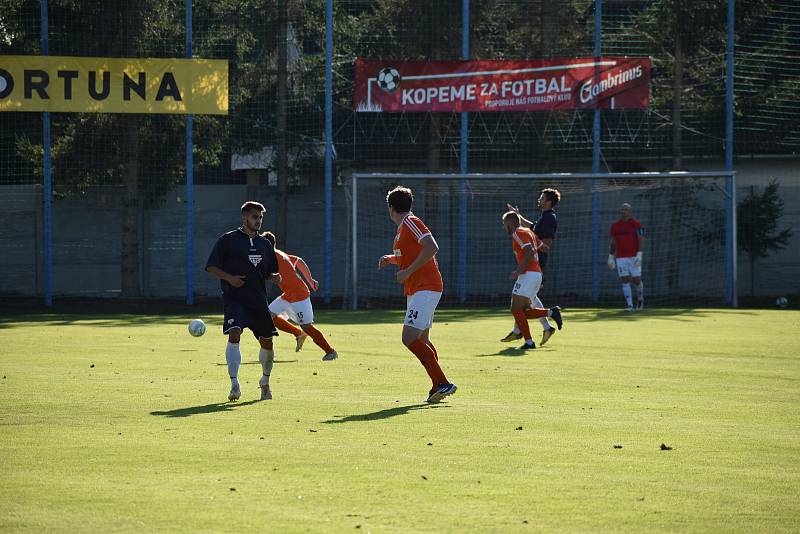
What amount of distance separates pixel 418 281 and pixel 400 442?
289 cm

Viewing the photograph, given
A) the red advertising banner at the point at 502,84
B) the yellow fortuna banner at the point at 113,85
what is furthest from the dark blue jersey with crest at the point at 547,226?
the yellow fortuna banner at the point at 113,85

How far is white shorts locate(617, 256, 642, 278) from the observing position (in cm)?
2461

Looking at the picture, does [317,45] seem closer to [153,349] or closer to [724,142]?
[724,142]

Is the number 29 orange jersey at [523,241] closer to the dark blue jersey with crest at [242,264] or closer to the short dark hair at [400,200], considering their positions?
the short dark hair at [400,200]

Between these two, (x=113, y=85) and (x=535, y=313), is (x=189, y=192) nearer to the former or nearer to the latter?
(x=113, y=85)

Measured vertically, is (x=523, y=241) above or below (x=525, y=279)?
above

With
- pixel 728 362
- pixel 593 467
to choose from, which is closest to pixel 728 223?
pixel 728 362

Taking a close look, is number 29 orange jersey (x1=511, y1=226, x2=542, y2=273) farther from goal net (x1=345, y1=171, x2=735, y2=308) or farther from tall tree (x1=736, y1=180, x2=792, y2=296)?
tall tree (x1=736, y1=180, x2=792, y2=296)

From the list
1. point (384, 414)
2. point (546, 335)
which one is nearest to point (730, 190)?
point (546, 335)

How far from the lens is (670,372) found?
43.6 feet

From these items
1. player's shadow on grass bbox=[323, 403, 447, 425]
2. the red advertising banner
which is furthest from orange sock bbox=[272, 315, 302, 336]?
the red advertising banner

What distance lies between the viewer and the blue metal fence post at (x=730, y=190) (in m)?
27.1

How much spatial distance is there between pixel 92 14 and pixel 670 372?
20.1 metres

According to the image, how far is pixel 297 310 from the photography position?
15320mm
